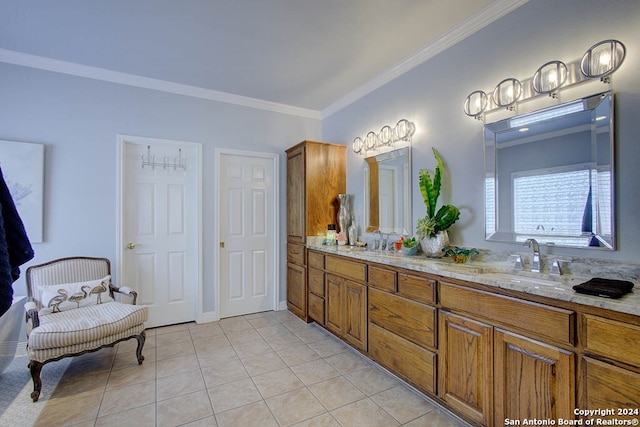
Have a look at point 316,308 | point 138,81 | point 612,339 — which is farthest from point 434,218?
point 138,81

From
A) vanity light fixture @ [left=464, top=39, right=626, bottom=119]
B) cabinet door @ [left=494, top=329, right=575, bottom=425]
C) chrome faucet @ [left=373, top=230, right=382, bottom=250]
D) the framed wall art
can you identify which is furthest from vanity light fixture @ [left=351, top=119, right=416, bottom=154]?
the framed wall art

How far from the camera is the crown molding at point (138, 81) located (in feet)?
9.05

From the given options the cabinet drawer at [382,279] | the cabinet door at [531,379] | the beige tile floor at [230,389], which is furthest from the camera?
the cabinet drawer at [382,279]

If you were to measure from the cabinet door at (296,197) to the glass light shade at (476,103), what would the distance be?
187 centimetres

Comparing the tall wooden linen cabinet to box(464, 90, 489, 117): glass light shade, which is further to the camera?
the tall wooden linen cabinet

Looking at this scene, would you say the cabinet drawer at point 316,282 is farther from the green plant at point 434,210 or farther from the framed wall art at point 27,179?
the framed wall art at point 27,179

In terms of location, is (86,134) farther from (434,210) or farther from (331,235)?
(434,210)

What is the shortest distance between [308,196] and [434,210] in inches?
60.8

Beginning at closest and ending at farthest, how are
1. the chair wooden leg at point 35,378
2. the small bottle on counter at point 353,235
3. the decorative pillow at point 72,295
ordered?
the chair wooden leg at point 35,378 → the decorative pillow at point 72,295 → the small bottle on counter at point 353,235

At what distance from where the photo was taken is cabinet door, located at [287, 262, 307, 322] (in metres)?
3.54

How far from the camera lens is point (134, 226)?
3.28m

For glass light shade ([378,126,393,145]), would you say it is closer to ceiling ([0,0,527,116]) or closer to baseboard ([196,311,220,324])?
ceiling ([0,0,527,116])

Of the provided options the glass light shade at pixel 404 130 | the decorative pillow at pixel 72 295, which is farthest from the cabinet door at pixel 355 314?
the decorative pillow at pixel 72 295

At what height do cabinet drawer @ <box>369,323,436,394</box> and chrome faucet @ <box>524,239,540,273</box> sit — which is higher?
chrome faucet @ <box>524,239,540,273</box>
